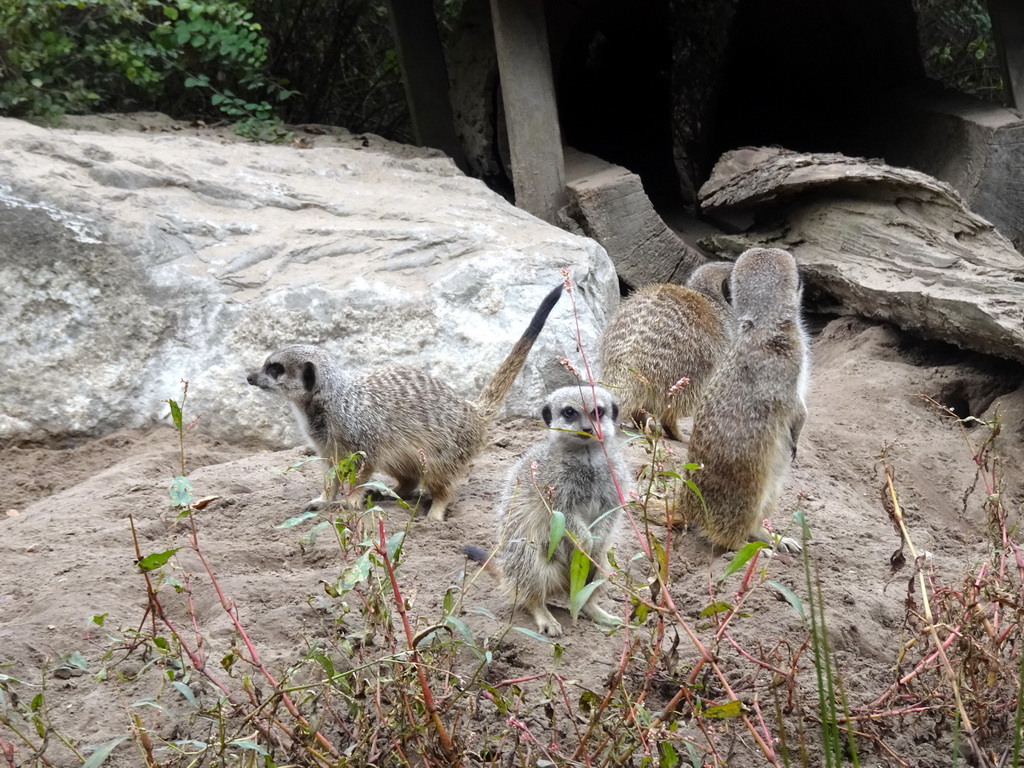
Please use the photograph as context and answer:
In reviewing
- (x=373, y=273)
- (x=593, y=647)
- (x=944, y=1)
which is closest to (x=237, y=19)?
(x=373, y=273)

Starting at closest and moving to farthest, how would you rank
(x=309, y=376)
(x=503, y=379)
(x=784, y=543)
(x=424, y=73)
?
(x=784, y=543)
(x=309, y=376)
(x=503, y=379)
(x=424, y=73)

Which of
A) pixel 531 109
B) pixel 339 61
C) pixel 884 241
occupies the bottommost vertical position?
pixel 884 241

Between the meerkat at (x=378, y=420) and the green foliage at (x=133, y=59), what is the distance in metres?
2.52

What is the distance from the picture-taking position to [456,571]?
266 cm

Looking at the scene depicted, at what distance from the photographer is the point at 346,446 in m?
3.16

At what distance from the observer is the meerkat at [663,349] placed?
3.98 meters

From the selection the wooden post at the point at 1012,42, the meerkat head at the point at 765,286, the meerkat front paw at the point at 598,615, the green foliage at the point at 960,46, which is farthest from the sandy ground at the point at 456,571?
the green foliage at the point at 960,46

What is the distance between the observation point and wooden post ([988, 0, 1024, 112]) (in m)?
5.17

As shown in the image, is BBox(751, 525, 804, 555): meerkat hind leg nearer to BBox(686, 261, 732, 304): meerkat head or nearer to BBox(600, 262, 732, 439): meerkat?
BBox(600, 262, 732, 439): meerkat

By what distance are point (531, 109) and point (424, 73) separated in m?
1.08

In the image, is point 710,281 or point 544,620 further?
point 710,281

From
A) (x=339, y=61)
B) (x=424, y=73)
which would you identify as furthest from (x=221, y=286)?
(x=339, y=61)

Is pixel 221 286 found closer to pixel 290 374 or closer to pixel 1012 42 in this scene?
pixel 290 374

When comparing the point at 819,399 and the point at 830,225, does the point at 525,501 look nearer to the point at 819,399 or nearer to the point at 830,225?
the point at 819,399
